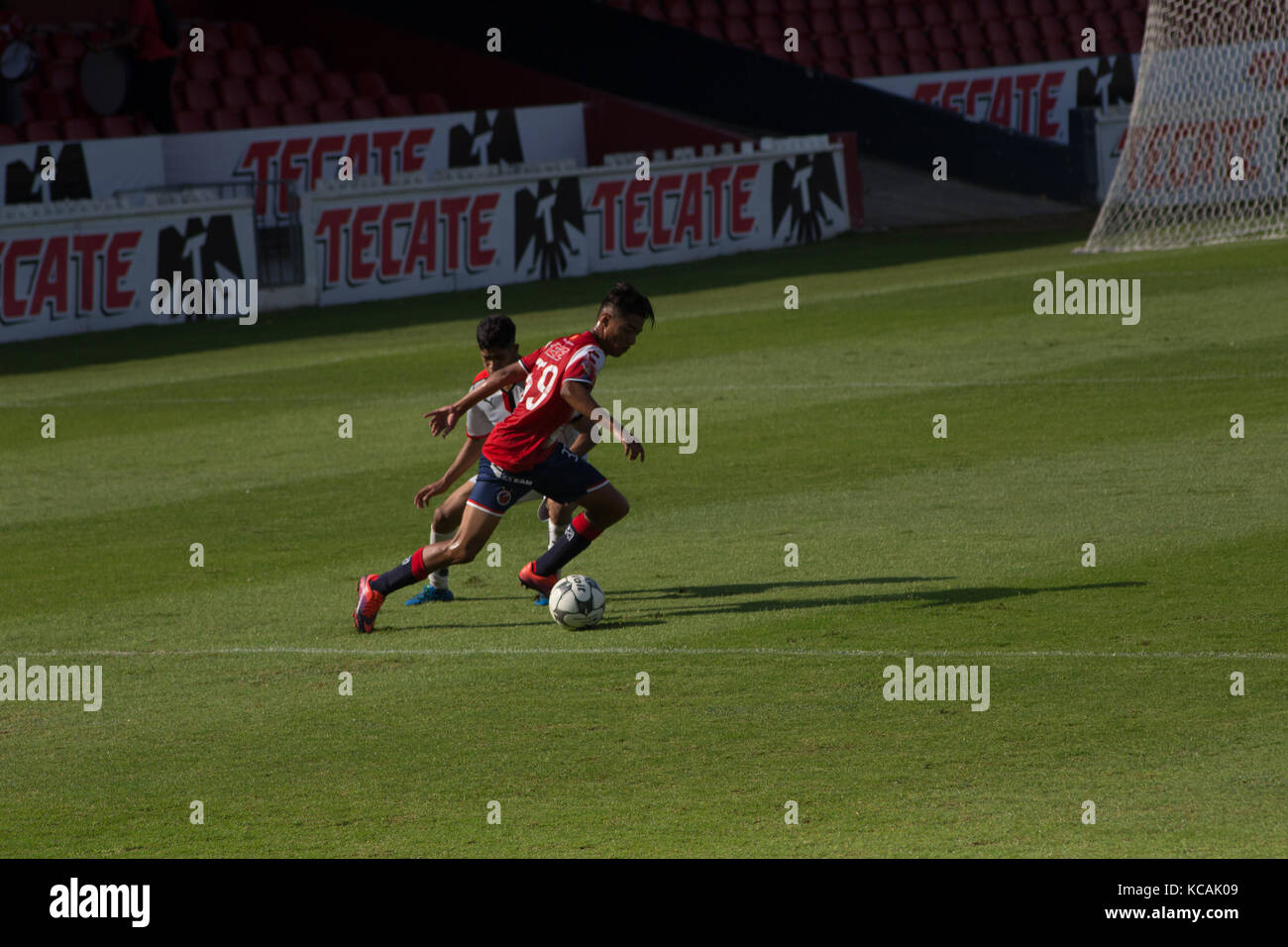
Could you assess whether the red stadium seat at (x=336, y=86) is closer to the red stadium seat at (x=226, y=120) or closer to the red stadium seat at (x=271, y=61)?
the red stadium seat at (x=271, y=61)

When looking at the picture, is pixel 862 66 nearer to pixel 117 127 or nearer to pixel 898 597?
pixel 117 127

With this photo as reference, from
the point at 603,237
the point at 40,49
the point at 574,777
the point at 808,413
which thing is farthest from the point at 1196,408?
the point at 40,49

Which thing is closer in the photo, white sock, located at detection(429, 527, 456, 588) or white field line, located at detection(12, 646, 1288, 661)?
white field line, located at detection(12, 646, 1288, 661)

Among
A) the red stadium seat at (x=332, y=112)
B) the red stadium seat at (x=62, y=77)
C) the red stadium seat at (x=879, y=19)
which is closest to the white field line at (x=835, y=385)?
the red stadium seat at (x=62, y=77)

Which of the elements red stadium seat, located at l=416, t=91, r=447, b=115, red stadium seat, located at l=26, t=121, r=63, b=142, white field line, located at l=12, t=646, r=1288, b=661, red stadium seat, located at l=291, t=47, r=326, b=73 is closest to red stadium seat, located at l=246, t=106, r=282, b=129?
red stadium seat, located at l=291, t=47, r=326, b=73

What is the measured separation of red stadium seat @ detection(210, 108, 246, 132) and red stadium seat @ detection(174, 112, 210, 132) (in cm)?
14

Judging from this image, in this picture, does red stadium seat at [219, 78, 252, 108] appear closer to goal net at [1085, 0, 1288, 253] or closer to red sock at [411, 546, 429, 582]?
goal net at [1085, 0, 1288, 253]

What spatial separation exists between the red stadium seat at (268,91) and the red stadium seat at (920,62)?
13.8 meters

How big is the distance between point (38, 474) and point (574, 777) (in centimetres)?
846

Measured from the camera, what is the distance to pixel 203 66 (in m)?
31.0

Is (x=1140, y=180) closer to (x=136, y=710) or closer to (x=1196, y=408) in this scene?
(x=1196, y=408)

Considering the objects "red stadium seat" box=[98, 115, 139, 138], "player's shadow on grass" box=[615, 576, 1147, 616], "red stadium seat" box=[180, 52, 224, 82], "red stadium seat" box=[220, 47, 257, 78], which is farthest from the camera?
"red stadium seat" box=[220, 47, 257, 78]

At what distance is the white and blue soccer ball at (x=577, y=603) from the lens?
8508mm

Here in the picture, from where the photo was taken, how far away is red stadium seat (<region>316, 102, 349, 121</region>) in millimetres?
30859
